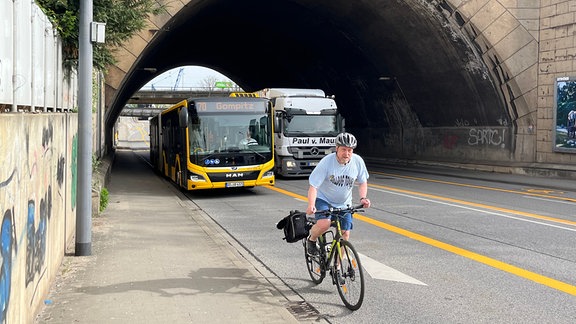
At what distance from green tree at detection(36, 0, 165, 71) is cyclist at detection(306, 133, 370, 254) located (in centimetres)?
526

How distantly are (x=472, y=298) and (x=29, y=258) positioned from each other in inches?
170

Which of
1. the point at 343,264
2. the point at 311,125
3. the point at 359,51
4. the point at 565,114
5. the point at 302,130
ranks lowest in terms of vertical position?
the point at 343,264

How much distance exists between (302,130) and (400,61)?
10361mm

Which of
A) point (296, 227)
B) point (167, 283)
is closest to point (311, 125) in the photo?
point (167, 283)

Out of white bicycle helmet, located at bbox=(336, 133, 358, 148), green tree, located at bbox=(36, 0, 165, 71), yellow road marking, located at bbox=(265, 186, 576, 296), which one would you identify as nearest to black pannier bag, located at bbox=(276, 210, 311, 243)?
white bicycle helmet, located at bbox=(336, 133, 358, 148)

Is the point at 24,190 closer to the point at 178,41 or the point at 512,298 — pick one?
the point at 512,298

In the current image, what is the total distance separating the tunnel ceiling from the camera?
26281 millimetres

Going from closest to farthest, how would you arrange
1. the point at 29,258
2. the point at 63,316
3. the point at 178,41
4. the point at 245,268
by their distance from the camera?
the point at 29,258 < the point at 63,316 < the point at 245,268 < the point at 178,41

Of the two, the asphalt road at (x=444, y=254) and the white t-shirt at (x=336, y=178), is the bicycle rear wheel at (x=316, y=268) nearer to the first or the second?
the asphalt road at (x=444, y=254)

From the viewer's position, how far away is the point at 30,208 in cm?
470

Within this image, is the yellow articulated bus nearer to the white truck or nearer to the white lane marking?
the white truck

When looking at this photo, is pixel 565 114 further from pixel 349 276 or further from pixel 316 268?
pixel 349 276

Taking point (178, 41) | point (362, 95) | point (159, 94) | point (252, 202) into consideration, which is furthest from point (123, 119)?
point (252, 202)

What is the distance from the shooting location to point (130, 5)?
11.1 metres
